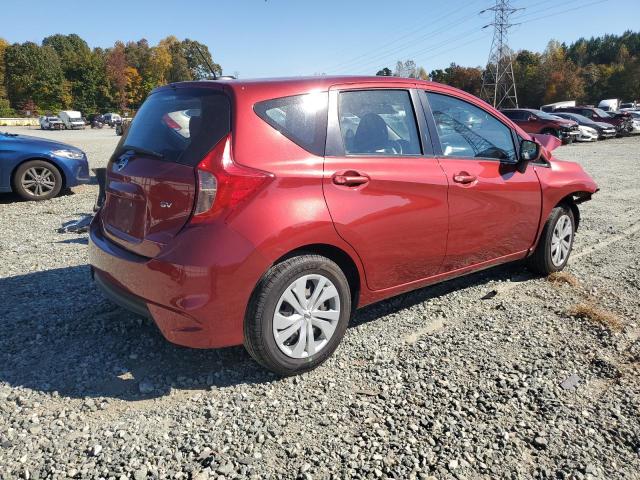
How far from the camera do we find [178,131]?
116 inches

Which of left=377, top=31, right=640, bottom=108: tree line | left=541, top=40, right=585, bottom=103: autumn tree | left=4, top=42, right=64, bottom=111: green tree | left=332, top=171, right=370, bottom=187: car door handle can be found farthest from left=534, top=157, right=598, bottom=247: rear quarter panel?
left=4, top=42, right=64, bottom=111: green tree

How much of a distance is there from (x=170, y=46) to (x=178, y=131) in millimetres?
131416

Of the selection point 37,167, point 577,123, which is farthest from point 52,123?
point 37,167

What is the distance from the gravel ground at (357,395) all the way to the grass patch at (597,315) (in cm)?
1

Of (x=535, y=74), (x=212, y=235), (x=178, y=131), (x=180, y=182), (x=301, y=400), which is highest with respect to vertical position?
(x=535, y=74)

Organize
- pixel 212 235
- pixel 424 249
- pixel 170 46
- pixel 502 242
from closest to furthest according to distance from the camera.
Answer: pixel 212 235
pixel 424 249
pixel 502 242
pixel 170 46

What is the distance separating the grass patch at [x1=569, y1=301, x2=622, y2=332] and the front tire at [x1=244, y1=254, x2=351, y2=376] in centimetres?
197

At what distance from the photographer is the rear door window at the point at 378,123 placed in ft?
10.5

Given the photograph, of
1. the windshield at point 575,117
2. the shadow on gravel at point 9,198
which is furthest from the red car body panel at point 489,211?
the windshield at point 575,117

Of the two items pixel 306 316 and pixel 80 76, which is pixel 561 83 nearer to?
pixel 80 76

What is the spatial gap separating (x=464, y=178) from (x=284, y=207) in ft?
5.28

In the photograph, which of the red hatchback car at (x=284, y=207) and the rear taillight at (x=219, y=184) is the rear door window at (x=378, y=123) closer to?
Answer: the red hatchback car at (x=284, y=207)

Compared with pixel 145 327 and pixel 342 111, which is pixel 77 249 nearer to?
pixel 145 327

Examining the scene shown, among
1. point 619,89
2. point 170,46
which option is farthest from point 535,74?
point 170,46
